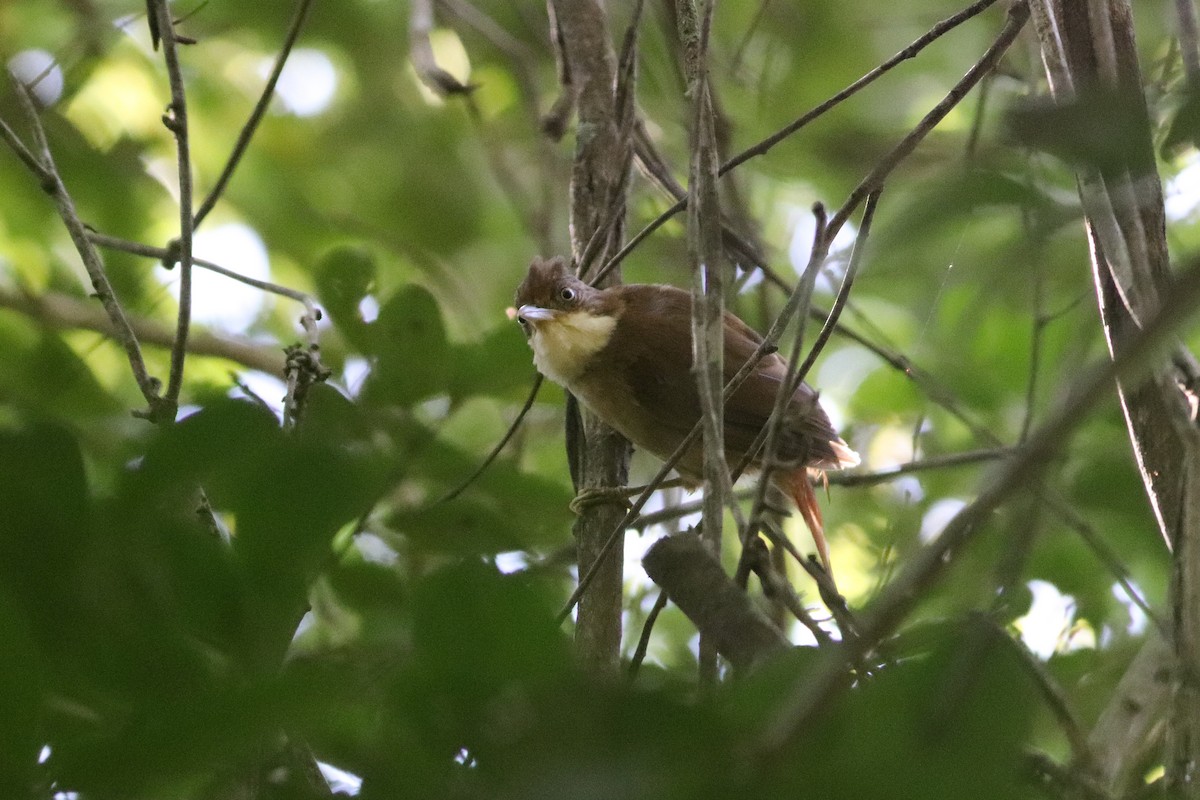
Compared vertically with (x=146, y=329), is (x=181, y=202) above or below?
below

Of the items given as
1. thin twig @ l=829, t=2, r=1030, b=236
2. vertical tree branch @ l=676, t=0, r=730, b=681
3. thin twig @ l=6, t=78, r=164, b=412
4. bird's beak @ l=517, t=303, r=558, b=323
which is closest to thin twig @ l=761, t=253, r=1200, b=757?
vertical tree branch @ l=676, t=0, r=730, b=681

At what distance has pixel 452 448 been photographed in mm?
1987

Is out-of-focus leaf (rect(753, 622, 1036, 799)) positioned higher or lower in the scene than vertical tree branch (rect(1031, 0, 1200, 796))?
lower

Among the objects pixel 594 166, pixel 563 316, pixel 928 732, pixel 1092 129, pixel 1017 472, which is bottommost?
pixel 928 732

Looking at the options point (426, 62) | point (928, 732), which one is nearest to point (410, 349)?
point (426, 62)

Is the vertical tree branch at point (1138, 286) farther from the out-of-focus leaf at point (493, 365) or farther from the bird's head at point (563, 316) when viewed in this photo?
the bird's head at point (563, 316)

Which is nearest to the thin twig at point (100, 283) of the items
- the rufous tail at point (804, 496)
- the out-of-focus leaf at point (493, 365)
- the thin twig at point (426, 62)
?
the out-of-focus leaf at point (493, 365)

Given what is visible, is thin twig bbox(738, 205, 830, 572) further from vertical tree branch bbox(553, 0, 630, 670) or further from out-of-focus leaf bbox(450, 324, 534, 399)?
vertical tree branch bbox(553, 0, 630, 670)

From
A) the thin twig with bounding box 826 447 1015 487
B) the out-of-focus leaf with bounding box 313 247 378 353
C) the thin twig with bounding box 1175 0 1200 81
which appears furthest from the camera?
the thin twig with bounding box 826 447 1015 487

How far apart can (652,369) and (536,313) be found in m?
0.36

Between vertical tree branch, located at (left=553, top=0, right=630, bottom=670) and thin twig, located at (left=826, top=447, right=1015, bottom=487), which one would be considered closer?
thin twig, located at (left=826, top=447, right=1015, bottom=487)

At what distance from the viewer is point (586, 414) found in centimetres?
296

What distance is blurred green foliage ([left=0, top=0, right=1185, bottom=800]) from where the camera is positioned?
0.70m

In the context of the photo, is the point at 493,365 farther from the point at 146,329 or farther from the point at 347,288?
the point at 146,329
